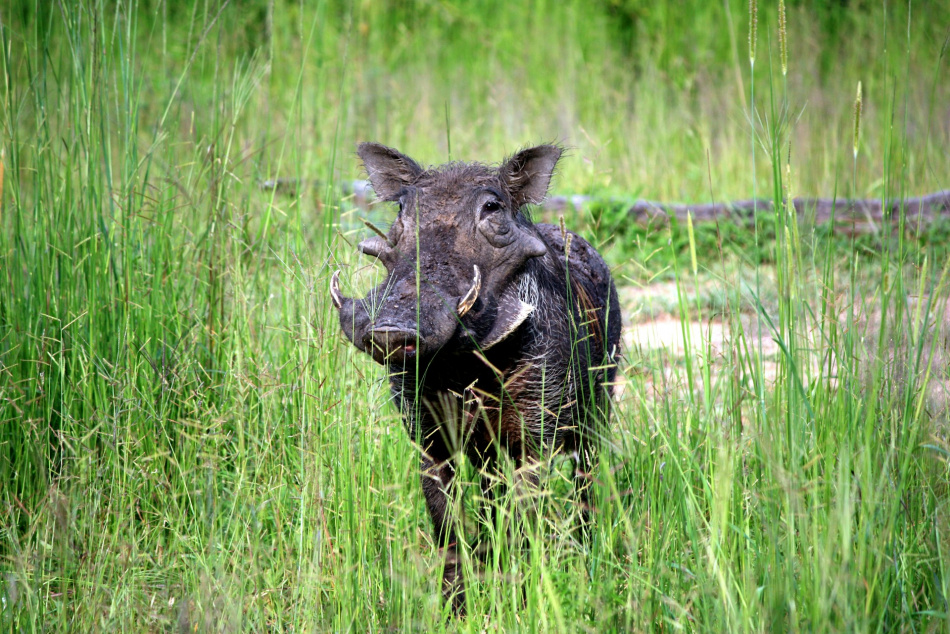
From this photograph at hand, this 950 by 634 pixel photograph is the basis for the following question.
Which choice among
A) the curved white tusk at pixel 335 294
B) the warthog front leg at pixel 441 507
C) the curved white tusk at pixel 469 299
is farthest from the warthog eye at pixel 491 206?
the warthog front leg at pixel 441 507

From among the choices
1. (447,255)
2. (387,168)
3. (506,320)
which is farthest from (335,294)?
(387,168)

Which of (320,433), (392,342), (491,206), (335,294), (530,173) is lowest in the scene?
(320,433)

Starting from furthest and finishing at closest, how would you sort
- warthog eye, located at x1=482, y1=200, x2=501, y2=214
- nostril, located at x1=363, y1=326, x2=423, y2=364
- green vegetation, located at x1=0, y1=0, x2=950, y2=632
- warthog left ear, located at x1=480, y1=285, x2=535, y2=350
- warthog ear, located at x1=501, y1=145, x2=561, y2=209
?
warthog ear, located at x1=501, y1=145, x2=561, y2=209 < warthog eye, located at x1=482, y1=200, x2=501, y2=214 < warthog left ear, located at x1=480, y1=285, x2=535, y2=350 < nostril, located at x1=363, y1=326, x2=423, y2=364 < green vegetation, located at x1=0, y1=0, x2=950, y2=632

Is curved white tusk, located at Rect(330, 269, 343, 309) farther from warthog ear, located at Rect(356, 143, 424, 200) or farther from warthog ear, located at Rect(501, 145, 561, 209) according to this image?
warthog ear, located at Rect(501, 145, 561, 209)

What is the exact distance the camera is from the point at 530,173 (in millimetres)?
2908

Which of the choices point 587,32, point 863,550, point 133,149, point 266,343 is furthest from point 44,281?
point 587,32

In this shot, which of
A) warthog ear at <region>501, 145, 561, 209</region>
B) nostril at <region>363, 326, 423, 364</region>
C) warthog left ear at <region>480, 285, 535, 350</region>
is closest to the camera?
nostril at <region>363, 326, 423, 364</region>

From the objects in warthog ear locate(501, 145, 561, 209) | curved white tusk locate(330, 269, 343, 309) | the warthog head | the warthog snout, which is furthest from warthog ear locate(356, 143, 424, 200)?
the warthog snout

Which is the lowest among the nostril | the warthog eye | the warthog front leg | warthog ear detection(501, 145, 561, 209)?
the warthog front leg

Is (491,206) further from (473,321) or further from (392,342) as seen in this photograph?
(392,342)

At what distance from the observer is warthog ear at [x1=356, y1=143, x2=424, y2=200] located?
296cm

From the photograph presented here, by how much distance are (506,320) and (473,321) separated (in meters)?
0.11

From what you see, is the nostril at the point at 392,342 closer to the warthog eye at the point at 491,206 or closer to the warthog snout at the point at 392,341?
the warthog snout at the point at 392,341

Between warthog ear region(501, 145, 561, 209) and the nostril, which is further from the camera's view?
warthog ear region(501, 145, 561, 209)
